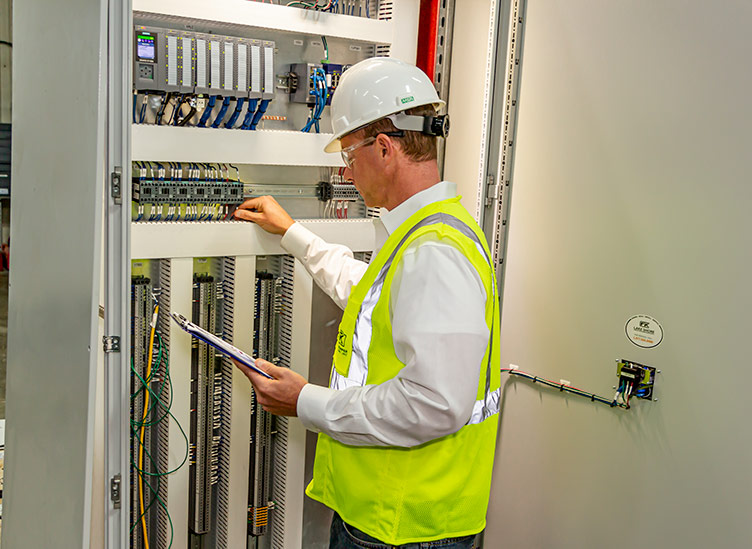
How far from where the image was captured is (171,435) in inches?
84.8

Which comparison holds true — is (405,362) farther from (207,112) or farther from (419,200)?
(207,112)

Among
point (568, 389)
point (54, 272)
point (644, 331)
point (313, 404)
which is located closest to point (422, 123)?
point (313, 404)

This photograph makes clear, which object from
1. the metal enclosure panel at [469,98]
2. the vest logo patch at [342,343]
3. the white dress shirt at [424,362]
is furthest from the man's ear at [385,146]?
the metal enclosure panel at [469,98]

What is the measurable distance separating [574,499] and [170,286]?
4.57ft

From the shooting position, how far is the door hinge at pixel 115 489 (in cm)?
161

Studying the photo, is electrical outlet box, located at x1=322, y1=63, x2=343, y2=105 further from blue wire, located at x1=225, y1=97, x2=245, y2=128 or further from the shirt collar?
the shirt collar

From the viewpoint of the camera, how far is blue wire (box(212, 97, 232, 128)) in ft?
6.80

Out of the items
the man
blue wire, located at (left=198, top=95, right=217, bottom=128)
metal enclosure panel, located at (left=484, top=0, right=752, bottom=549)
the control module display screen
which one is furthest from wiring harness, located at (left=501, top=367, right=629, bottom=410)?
the control module display screen

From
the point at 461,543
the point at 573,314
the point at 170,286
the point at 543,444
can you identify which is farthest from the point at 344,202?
the point at 461,543

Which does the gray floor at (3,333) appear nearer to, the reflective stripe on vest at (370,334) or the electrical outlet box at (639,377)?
the reflective stripe on vest at (370,334)

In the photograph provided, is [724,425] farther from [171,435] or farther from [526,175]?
[171,435]

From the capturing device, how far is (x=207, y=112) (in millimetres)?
2080

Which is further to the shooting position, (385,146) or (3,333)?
(3,333)

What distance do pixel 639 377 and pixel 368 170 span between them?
3.40ft
